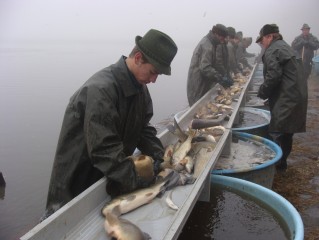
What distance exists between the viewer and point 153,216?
3.02 metres

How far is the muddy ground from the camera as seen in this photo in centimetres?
519

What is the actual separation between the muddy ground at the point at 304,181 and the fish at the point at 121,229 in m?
2.98

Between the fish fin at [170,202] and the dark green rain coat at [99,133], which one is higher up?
the dark green rain coat at [99,133]

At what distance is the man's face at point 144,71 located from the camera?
305 centimetres

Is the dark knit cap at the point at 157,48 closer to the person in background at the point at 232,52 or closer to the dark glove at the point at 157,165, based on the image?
the dark glove at the point at 157,165

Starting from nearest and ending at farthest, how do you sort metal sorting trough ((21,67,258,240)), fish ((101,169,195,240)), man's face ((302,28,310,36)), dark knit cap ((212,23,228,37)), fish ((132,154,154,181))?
1. metal sorting trough ((21,67,258,240))
2. fish ((101,169,195,240))
3. fish ((132,154,154,181))
4. dark knit cap ((212,23,228,37))
5. man's face ((302,28,310,36))

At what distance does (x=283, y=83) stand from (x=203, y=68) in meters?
2.19

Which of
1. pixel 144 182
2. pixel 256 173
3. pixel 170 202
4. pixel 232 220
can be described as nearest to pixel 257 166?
pixel 256 173

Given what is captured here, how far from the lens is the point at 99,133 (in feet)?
9.04

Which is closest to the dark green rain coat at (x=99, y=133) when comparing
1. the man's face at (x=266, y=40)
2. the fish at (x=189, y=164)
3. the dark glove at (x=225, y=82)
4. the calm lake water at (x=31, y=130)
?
the fish at (x=189, y=164)

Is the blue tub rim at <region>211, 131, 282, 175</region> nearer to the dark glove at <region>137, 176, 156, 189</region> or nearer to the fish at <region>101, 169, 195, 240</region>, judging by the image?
the fish at <region>101, 169, 195, 240</region>

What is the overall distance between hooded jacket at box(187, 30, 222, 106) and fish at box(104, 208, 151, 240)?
565 centimetres

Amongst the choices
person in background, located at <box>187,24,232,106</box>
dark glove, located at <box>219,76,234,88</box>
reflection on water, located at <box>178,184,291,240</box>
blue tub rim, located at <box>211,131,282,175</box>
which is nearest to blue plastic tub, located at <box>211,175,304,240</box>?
reflection on water, located at <box>178,184,291,240</box>

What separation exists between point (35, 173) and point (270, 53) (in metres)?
7.72
